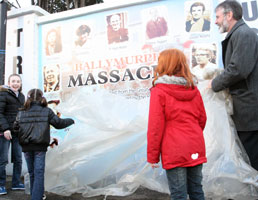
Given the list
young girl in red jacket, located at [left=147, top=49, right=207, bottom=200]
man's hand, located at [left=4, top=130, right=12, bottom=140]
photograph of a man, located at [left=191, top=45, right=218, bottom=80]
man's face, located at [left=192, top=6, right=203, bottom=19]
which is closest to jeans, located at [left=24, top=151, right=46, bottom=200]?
man's hand, located at [left=4, top=130, right=12, bottom=140]

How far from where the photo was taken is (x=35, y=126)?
8.24 feet

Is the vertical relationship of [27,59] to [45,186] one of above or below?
above

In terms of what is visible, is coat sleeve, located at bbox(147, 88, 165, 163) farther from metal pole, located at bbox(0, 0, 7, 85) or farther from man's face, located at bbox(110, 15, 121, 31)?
metal pole, located at bbox(0, 0, 7, 85)

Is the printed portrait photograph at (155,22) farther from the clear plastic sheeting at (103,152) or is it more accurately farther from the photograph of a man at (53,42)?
the photograph of a man at (53,42)

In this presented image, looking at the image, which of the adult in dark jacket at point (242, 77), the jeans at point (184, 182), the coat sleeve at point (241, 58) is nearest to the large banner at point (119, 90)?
the adult in dark jacket at point (242, 77)

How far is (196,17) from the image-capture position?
339cm

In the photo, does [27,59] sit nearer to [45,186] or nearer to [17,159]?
[17,159]

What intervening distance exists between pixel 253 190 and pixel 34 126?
2.02m

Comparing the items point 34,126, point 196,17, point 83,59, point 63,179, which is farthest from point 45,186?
point 196,17

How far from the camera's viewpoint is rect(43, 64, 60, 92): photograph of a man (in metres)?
4.12

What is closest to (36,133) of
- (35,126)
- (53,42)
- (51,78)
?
(35,126)

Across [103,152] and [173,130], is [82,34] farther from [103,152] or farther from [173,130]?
[173,130]

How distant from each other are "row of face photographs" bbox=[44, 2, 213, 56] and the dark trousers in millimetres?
1814

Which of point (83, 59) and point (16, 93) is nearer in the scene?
point (16, 93)
